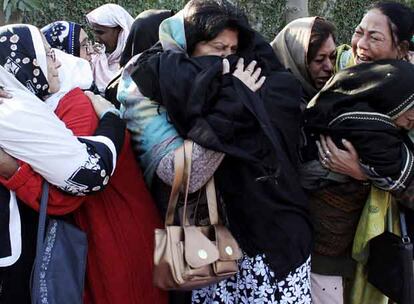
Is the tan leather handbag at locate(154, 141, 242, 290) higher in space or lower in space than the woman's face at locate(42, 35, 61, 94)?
lower

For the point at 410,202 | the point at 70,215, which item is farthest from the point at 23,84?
the point at 410,202

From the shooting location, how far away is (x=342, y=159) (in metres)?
1.93

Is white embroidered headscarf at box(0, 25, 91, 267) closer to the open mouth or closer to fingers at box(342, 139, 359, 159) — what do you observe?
fingers at box(342, 139, 359, 159)

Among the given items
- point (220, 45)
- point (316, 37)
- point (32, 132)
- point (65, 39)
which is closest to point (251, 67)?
point (220, 45)

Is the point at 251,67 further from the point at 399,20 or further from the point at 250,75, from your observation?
the point at 399,20

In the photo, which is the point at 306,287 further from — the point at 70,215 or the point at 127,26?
the point at 127,26

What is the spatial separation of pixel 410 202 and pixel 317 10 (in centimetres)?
784

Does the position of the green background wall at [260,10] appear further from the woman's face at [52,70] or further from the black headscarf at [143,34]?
the woman's face at [52,70]

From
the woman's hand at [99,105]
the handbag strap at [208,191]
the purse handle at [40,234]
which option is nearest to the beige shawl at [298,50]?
the handbag strap at [208,191]

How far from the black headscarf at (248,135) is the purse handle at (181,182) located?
0.06 metres

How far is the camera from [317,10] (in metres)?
9.25

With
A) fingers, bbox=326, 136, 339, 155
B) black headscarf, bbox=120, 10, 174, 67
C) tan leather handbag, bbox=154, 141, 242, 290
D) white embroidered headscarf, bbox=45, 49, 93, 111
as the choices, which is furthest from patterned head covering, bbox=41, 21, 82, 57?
fingers, bbox=326, 136, 339, 155

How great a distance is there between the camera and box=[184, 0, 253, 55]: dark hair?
6.03 ft

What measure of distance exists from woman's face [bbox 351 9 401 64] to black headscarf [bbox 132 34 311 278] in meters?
0.44
